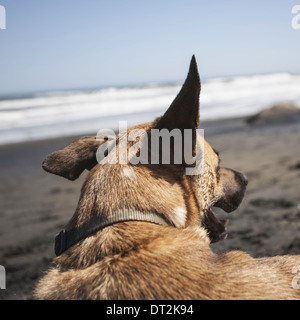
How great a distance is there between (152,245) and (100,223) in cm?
32

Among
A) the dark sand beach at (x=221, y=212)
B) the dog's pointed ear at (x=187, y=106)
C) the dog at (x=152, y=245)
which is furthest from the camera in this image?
the dark sand beach at (x=221, y=212)

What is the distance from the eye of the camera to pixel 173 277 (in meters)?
1.83

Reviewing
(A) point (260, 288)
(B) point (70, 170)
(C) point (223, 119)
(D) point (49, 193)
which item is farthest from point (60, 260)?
(C) point (223, 119)

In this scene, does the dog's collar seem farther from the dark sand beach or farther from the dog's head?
the dark sand beach

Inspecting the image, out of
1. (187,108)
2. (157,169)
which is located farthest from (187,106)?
(157,169)

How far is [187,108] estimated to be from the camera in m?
2.19

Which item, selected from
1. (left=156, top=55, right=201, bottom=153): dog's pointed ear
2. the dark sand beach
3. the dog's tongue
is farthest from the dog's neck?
the dark sand beach

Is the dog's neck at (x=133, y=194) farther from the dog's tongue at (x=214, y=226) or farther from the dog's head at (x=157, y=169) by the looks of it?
the dog's tongue at (x=214, y=226)

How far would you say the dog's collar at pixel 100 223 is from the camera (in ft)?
6.67

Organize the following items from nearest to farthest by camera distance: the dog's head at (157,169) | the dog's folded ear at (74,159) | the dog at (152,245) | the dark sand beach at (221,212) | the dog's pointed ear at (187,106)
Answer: the dog at (152,245)
the dog's pointed ear at (187,106)
the dog's head at (157,169)
the dog's folded ear at (74,159)
the dark sand beach at (221,212)

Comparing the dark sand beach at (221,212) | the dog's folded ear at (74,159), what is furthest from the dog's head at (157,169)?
the dark sand beach at (221,212)

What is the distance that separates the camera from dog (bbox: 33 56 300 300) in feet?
5.99

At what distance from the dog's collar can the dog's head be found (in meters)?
0.04
